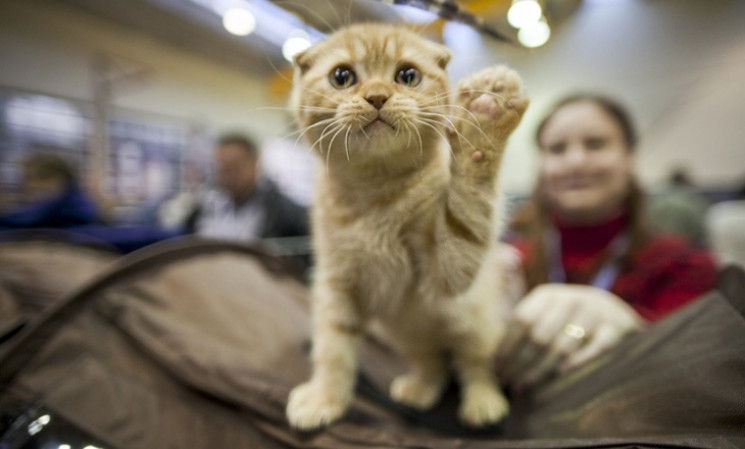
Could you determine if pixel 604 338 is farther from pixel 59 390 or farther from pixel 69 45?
pixel 69 45

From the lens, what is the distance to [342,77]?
39cm

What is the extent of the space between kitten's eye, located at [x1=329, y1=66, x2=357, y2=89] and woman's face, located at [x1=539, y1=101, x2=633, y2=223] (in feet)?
1.24

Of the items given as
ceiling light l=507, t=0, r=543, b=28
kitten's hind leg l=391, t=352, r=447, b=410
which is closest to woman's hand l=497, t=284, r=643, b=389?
kitten's hind leg l=391, t=352, r=447, b=410

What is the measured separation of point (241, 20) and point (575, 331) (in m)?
0.63

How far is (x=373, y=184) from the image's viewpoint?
432 millimetres

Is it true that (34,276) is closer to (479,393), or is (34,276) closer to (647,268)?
(479,393)

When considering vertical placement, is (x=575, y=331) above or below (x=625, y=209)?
below

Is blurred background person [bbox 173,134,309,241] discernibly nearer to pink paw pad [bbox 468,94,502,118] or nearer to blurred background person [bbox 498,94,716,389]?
blurred background person [bbox 498,94,716,389]

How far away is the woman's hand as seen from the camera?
23.0 inches

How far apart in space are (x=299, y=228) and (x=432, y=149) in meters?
1.47

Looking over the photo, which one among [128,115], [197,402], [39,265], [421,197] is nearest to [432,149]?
[421,197]

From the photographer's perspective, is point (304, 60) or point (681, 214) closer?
point (304, 60)

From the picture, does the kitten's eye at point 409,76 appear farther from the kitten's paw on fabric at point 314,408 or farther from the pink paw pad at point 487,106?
the kitten's paw on fabric at point 314,408

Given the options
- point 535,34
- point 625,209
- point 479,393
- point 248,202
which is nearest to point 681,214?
point 625,209
